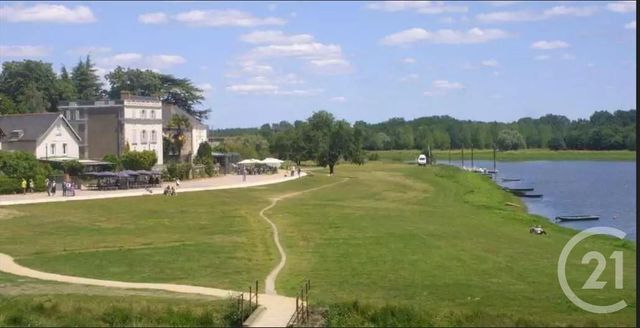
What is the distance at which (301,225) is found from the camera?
44281 mm

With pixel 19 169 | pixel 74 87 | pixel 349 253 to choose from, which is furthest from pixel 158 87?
pixel 349 253

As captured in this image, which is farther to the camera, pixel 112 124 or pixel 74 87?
pixel 74 87

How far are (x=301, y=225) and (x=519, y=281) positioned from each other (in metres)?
17.6

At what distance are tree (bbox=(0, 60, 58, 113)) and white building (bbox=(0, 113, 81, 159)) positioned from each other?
2942 centimetres

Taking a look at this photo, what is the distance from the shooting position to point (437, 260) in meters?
33.0

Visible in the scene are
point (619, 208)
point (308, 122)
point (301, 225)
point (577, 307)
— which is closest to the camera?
point (577, 307)

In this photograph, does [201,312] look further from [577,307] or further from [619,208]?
[619,208]

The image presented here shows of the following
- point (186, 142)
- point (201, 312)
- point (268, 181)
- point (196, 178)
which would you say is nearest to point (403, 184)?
point (268, 181)

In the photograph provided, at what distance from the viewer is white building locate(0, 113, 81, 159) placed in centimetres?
7606

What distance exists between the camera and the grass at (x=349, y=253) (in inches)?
912

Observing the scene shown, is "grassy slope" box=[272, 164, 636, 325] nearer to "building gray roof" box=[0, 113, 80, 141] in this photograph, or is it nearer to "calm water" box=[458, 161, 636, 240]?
"calm water" box=[458, 161, 636, 240]

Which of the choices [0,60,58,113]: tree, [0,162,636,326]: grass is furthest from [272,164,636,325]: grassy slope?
[0,60,58,113]: tree

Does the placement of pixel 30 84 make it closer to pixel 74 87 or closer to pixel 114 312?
pixel 74 87

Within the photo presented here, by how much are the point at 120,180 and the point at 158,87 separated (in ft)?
210
